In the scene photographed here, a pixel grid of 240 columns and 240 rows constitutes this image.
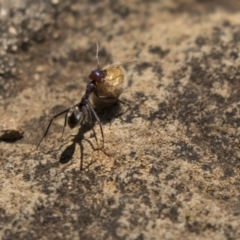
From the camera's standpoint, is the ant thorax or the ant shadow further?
the ant thorax

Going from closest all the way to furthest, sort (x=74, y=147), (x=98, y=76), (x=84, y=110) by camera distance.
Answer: (x=74, y=147), (x=84, y=110), (x=98, y=76)

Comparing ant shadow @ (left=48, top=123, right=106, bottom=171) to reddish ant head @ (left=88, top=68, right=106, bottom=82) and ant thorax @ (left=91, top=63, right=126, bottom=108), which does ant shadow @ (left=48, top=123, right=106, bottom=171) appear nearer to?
ant thorax @ (left=91, top=63, right=126, bottom=108)

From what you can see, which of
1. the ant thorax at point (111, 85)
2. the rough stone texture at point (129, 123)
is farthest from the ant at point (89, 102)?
the rough stone texture at point (129, 123)

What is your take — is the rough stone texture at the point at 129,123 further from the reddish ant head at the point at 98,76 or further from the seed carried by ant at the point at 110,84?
the reddish ant head at the point at 98,76

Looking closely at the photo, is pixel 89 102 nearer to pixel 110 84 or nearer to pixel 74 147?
pixel 110 84

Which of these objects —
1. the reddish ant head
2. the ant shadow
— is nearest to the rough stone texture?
the ant shadow

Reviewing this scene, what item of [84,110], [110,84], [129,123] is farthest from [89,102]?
[129,123]

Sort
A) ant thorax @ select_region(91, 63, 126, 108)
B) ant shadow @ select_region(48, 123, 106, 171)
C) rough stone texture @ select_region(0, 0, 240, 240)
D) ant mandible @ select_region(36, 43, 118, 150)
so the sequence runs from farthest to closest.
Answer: ant thorax @ select_region(91, 63, 126, 108), ant mandible @ select_region(36, 43, 118, 150), ant shadow @ select_region(48, 123, 106, 171), rough stone texture @ select_region(0, 0, 240, 240)
